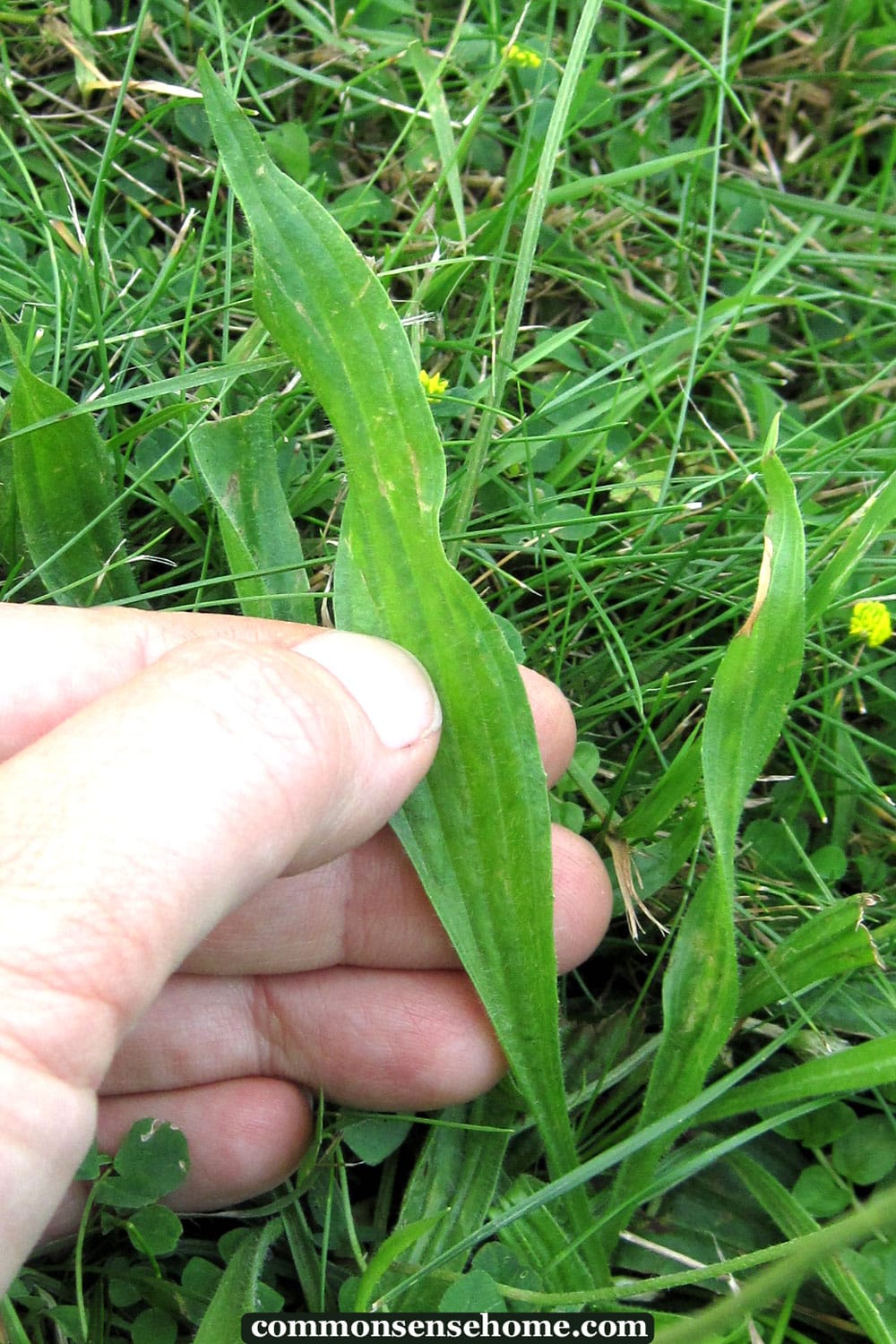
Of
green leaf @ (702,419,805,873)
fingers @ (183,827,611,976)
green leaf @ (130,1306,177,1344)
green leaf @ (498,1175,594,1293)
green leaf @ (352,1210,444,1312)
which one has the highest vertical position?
green leaf @ (702,419,805,873)

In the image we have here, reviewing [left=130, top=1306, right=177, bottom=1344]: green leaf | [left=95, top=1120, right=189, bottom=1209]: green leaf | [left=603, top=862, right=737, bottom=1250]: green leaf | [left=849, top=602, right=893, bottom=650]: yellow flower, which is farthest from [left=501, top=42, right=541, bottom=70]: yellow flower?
[left=130, top=1306, right=177, bottom=1344]: green leaf

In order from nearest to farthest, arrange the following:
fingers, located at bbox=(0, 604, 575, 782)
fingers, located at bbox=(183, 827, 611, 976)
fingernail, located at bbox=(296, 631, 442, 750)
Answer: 1. fingernail, located at bbox=(296, 631, 442, 750)
2. fingers, located at bbox=(0, 604, 575, 782)
3. fingers, located at bbox=(183, 827, 611, 976)

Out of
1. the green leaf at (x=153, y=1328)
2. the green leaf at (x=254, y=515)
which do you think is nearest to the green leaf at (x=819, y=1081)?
the green leaf at (x=153, y=1328)

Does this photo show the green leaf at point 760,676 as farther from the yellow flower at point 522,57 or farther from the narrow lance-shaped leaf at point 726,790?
the yellow flower at point 522,57

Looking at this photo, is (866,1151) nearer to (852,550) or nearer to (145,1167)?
(852,550)

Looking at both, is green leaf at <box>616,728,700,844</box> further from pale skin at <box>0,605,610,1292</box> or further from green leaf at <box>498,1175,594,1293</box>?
green leaf at <box>498,1175,594,1293</box>
